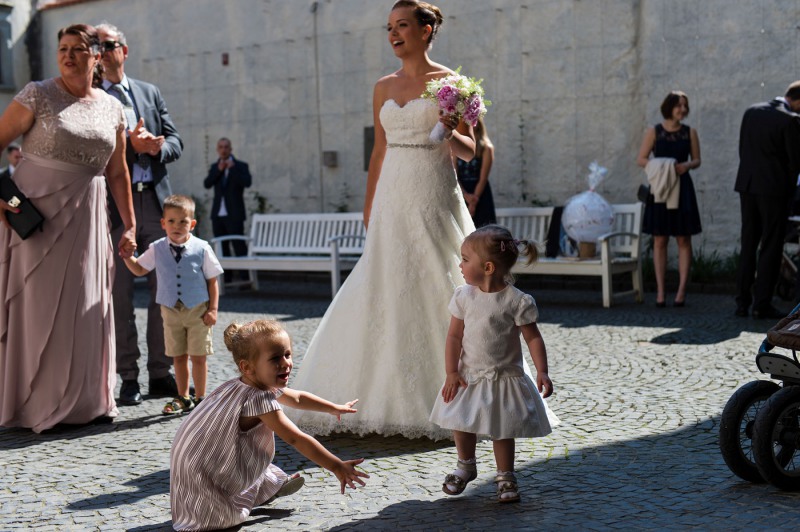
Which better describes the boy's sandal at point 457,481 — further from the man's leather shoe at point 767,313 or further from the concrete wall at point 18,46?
the concrete wall at point 18,46

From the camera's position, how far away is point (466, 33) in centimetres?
1581

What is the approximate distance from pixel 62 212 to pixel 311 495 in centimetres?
255

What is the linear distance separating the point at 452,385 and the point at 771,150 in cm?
672

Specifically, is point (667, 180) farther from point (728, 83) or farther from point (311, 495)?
point (311, 495)

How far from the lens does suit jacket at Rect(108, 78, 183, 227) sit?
7211 mm

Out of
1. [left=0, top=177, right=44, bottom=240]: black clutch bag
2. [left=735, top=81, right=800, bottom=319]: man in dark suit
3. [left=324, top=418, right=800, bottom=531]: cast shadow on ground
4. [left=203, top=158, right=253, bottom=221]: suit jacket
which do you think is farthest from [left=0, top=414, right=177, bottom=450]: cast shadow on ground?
[left=203, top=158, right=253, bottom=221]: suit jacket

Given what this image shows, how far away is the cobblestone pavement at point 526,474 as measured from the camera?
434cm

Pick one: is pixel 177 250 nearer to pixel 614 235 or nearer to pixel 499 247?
pixel 499 247

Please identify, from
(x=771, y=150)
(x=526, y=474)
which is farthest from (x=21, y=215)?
(x=771, y=150)

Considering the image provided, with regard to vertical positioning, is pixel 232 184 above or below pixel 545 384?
above

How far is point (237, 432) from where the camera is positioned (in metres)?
4.32

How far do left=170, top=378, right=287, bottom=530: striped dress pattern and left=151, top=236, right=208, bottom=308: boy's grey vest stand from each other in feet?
7.49

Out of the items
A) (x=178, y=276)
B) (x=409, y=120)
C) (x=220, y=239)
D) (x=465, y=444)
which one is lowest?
(x=465, y=444)

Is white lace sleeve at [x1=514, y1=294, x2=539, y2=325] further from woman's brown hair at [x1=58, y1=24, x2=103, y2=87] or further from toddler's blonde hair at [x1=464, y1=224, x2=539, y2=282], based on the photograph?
woman's brown hair at [x1=58, y1=24, x2=103, y2=87]
